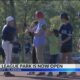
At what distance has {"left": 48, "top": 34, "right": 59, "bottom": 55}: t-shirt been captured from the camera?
11789mm

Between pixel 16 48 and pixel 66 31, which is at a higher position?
pixel 66 31

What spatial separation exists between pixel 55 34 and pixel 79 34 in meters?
3.51

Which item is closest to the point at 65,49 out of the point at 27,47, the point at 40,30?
the point at 40,30

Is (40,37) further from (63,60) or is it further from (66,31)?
(63,60)

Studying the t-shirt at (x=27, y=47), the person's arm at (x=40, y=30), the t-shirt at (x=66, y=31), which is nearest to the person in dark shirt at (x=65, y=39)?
the t-shirt at (x=66, y=31)

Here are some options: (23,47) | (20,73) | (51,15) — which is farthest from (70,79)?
(51,15)

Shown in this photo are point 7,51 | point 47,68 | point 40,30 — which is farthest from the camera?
point 7,51

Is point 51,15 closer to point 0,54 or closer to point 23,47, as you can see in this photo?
point 23,47

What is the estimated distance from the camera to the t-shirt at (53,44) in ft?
38.7

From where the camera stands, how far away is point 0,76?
11719 millimetres

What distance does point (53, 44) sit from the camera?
1191cm

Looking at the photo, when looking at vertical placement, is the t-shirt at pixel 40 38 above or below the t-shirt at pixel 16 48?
above

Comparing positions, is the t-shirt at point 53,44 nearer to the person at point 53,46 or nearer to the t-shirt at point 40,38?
the person at point 53,46

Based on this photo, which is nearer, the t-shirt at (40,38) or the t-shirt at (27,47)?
the t-shirt at (40,38)
